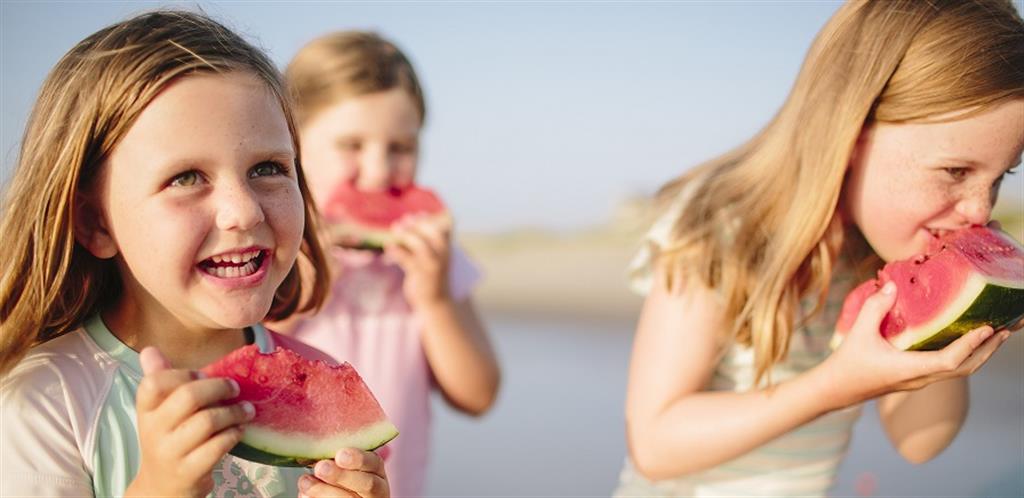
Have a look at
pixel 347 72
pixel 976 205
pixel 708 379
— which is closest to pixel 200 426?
pixel 708 379

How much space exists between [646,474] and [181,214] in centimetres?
178

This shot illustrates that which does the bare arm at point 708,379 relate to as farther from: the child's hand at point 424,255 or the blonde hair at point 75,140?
the blonde hair at point 75,140

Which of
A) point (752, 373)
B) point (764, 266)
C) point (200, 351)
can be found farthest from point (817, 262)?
point (200, 351)

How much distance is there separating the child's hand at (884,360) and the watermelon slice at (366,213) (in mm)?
1762

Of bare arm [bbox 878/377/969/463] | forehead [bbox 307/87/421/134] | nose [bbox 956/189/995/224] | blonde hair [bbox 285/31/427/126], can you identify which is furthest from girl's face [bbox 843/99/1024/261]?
blonde hair [bbox 285/31/427/126]

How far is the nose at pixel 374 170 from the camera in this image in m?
3.89

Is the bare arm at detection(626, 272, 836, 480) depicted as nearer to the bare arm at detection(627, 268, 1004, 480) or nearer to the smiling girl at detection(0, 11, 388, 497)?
the bare arm at detection(627, 268, 1004, 480)

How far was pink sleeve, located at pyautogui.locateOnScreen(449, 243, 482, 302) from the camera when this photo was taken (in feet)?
12.8

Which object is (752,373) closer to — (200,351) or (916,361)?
(916,361)

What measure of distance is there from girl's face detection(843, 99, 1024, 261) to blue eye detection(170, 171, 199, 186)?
1785 millimetres

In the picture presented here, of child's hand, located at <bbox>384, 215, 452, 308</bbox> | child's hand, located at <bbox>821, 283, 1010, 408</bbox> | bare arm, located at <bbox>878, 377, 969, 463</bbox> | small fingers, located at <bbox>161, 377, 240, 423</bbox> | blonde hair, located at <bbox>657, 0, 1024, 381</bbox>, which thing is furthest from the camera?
child's hand, located at <bbox>384, 215, 452, 308</bbox>

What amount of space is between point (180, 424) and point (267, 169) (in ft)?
1.85

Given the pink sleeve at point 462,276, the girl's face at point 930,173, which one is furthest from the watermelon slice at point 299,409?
the pink sleeve at point 462,276

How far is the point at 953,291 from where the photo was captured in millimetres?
2639
